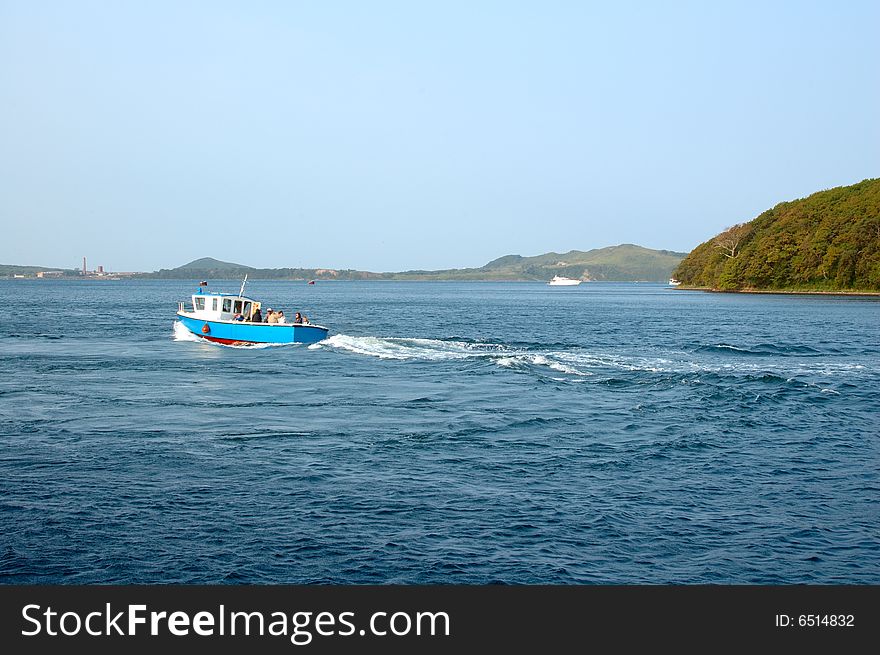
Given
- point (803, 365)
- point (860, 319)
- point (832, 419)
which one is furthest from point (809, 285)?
point (832, 419)

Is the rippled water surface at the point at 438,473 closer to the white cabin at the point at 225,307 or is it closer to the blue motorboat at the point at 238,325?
the blue motorboat at the point at 238,325

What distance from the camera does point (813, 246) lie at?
507 feet

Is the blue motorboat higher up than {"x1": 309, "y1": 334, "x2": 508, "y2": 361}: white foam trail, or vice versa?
the blue motorboat

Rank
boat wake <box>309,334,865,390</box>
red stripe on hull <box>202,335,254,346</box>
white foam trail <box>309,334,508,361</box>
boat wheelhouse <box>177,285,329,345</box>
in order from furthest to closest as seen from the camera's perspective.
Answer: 1. red stripe on hull <box>202,335,254,346</box>
2. boat wheelhouse <box>177,285,329,345</box>
3. white foam trail <box>309,334,508,361</box>
4. boat wake <box>309,334,865,390</box>

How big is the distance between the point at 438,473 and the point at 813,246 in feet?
493

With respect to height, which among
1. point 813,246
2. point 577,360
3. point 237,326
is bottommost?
point 577,360

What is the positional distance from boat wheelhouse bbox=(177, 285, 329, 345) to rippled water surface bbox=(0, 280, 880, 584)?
9224mm

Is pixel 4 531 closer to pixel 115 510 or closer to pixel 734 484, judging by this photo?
pixel 115 510

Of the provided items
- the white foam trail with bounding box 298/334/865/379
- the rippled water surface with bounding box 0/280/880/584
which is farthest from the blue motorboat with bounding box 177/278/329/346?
the rippled water surface with bounding box 0/280/880/584

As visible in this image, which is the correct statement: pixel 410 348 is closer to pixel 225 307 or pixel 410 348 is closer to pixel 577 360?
pixel 577 360

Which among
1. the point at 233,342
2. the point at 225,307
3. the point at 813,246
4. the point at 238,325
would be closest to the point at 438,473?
the point at 238,325

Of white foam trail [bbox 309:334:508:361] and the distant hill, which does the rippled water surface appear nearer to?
white foam trail [bbox 309:334:508:361]

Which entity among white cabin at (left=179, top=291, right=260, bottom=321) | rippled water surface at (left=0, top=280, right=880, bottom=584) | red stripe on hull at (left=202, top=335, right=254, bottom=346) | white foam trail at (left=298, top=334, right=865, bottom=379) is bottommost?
rippled water surface at (left=0, top=280, right=880, bottom=584)

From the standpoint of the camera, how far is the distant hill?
484 ft
